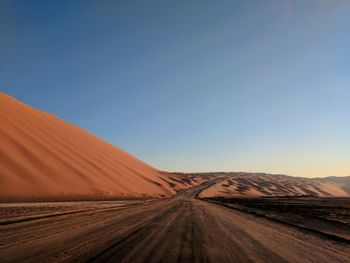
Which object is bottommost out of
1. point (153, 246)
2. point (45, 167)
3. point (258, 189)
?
point (153, 246)

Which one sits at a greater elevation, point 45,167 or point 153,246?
point 45,167

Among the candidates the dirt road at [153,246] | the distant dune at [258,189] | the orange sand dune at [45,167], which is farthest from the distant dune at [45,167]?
the dirt road at [153,246]

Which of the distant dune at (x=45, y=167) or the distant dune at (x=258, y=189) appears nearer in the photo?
the distant dune at (x=45, y=167)

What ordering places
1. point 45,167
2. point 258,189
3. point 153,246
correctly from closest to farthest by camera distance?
point 153,246
point 45,167
point 258,189

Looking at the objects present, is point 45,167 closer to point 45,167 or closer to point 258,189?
point 45,167

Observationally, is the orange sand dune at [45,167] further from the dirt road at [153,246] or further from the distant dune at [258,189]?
the dirt road at [153,246]

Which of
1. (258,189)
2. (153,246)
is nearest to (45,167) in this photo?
(153,246)

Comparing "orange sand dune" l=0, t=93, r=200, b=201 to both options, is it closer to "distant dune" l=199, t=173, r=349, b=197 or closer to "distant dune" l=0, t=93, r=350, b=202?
"distant dune" l=0, t=93, r=350, b=202

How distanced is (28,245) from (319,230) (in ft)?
36.2

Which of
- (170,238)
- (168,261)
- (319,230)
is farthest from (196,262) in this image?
(319,230)

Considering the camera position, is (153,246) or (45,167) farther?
(45,167)

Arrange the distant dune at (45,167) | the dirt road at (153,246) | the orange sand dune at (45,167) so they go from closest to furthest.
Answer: the dirt road at (153,246), the distant dune at (45,167), the orange sand dune at (45,167)

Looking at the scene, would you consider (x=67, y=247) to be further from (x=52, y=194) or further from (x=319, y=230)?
Answer: (x=52, y=194)

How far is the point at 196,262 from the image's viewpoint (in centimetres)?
659
